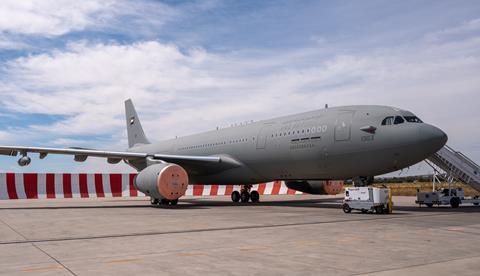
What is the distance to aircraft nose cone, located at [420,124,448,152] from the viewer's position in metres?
17.8

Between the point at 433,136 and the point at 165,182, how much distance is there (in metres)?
11.9

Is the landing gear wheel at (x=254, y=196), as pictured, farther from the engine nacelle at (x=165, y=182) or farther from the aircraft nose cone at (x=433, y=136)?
the aircraft nose cone at (x=433, y=136)

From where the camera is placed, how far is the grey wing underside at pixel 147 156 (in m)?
24.7

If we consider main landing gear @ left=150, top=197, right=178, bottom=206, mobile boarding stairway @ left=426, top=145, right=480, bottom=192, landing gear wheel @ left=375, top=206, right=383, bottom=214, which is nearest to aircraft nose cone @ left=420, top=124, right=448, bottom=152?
landing gear wheel @ left=375, top=206, right=383, bottom=214

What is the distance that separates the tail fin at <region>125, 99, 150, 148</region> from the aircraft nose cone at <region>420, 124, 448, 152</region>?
25.9 meters

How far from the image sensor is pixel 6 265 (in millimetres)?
7348

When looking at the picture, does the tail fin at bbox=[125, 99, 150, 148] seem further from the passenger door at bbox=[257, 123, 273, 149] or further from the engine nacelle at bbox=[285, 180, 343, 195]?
the passenger door at bbox=[257, 123, 273, 149]

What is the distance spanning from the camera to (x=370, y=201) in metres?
17.6

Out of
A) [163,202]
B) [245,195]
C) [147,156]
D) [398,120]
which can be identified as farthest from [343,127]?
[147,156]

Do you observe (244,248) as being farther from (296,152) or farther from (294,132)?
(294,132)

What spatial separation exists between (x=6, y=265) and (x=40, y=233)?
181 inches

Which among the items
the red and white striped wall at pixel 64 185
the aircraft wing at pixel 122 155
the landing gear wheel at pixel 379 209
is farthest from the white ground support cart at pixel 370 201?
the red and white striped wall at pixel 64 185

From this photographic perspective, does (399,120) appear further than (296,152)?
No

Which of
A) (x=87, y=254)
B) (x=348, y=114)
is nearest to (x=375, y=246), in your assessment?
(x=87, y=254)
